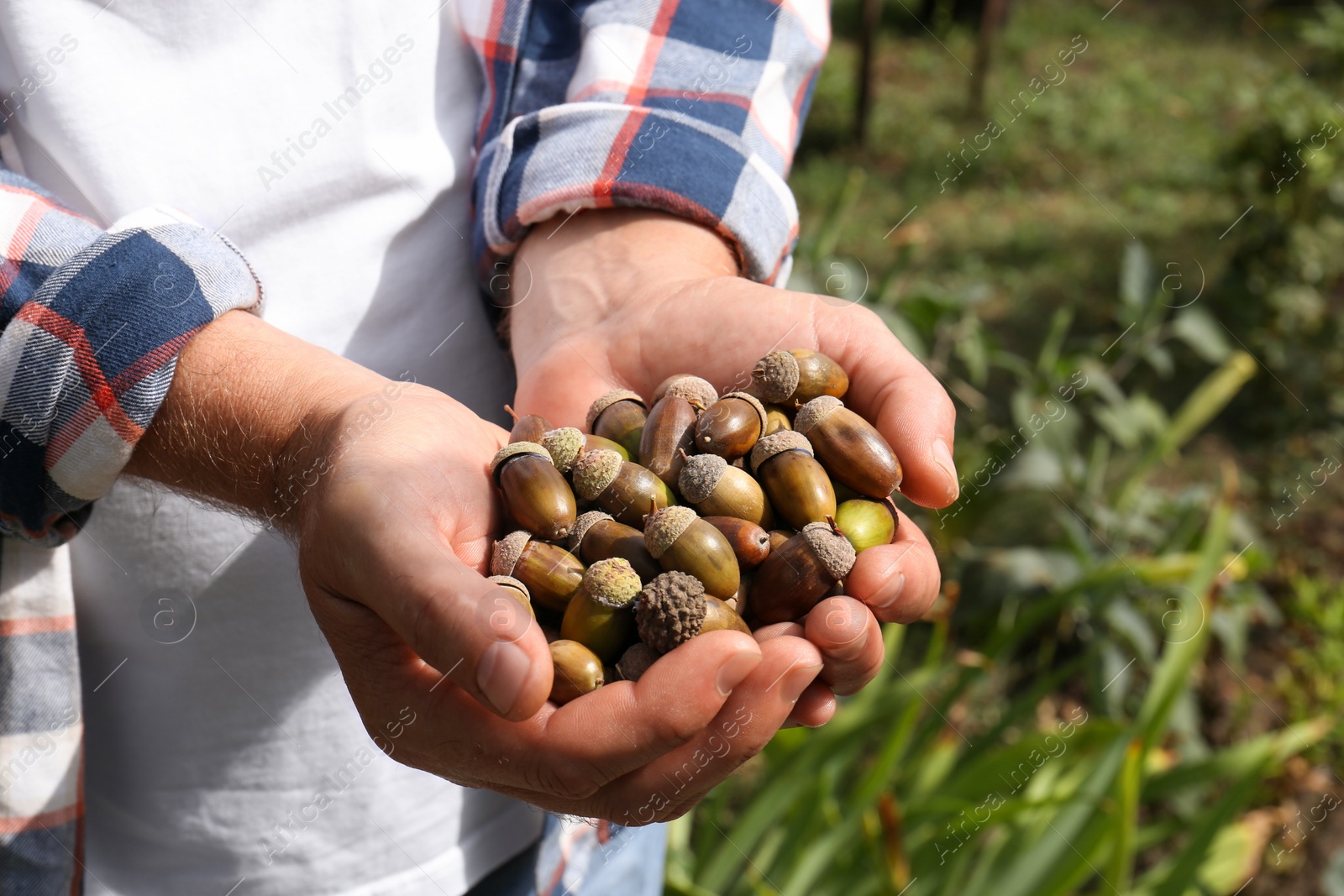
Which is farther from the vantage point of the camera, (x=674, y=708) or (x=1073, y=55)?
(x=1073, y=55)

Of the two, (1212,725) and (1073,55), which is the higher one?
(1073,55)

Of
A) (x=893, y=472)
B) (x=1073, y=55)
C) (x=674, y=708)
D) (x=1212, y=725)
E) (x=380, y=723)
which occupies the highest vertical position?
(x=1073, y=55)

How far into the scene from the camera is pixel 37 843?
1509mm

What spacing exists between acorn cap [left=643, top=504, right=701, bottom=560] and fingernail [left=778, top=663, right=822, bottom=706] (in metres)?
0.27

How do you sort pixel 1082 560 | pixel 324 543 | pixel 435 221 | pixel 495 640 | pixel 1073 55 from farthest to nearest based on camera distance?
pixel 1073 55
pixel 1082 560
pixel 435 221
pixel 324 543
pixel 495 640

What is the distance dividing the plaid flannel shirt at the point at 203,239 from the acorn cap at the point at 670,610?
0.65m

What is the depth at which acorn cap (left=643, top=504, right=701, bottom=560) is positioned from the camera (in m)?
1.43

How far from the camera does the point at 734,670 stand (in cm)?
120

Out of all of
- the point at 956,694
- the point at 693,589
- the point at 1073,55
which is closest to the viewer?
the point at 693,589

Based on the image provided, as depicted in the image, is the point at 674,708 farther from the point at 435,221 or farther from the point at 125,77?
the point at 125,77

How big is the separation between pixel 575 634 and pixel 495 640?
0.30 meters

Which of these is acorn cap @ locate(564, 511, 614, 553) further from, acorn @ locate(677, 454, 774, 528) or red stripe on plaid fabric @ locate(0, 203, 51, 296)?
red stripe on plaid fabric @ locate(0, 203, 51, 296)

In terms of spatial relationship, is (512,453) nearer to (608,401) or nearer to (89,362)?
(608,401)

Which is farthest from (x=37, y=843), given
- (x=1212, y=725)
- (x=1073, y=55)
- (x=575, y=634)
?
(x=1073, y=55)
